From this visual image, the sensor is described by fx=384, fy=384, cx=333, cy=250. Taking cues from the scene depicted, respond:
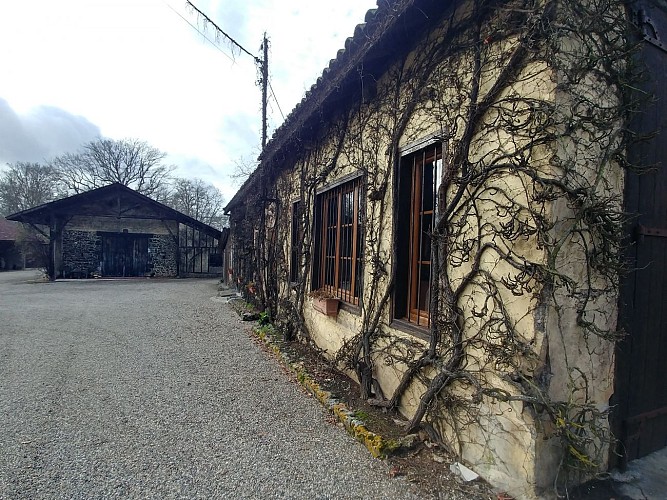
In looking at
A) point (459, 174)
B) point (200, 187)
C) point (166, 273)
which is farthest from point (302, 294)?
point (200, 187)

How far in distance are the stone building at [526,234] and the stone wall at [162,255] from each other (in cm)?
2057

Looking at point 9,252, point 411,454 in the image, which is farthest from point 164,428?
point 9,252

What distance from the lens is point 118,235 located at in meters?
20.8

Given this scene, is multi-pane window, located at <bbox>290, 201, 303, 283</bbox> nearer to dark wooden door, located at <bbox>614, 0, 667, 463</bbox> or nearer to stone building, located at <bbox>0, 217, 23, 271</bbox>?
dark wooden door, located at <bbox>614, 0, 667, 463</bbox>

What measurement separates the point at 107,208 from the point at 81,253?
2677 mm

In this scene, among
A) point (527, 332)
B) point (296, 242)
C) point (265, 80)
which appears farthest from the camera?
point (265, 80)

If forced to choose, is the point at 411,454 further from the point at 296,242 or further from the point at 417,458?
the point at 296,242

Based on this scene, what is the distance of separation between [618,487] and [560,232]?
1.63m

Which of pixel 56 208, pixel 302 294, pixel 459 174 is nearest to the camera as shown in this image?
pixel 459 174

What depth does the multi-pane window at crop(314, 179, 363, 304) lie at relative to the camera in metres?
4.57

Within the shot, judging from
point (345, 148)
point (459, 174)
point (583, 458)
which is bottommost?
point (583, 458)

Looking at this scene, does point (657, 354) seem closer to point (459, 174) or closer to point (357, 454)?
point (459, 174)

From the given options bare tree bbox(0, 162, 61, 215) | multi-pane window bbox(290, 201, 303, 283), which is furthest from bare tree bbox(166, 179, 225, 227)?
multi-pane window bbox(290, 201, 303, 283)

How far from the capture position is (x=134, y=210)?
21.2 metres
